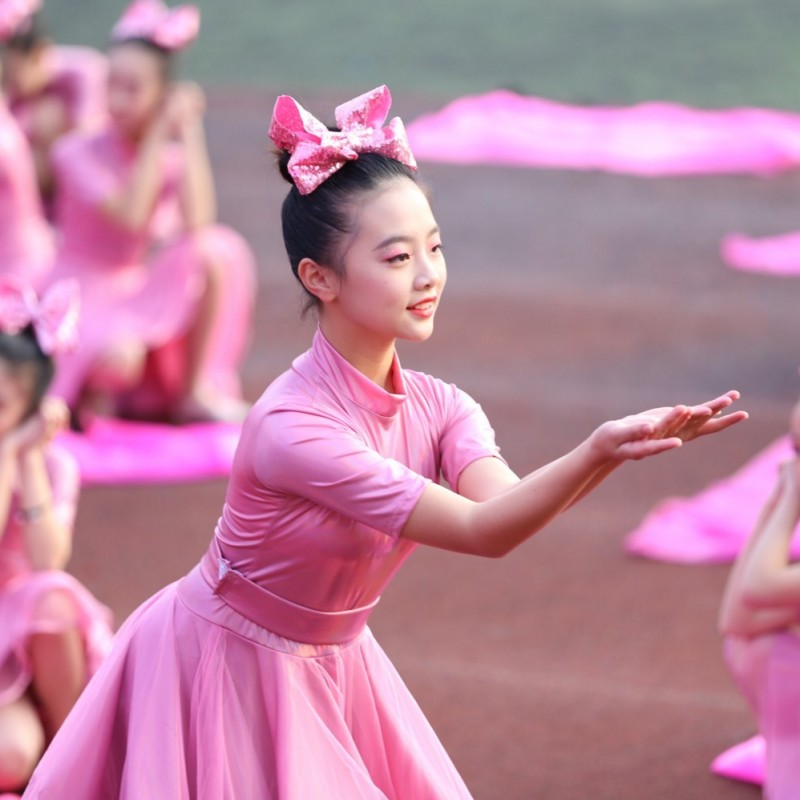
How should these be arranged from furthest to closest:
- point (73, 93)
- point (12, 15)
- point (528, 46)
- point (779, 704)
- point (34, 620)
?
point (528, 46)
point (73, 93)
point (12, 15)
point (34, 620)
point (779, 704)

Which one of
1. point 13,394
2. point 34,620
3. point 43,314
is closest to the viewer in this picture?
point 34,620

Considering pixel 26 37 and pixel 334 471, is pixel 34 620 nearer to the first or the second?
pixel 334 471

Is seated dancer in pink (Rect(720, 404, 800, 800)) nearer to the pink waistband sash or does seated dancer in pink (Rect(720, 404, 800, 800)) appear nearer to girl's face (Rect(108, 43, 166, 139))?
the pink waistband sash

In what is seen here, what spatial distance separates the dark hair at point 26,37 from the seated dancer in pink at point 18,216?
0.44m

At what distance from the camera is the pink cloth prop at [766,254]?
22.4 ft

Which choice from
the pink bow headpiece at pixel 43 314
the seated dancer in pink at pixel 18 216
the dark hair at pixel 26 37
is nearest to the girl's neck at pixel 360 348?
the pink bow headpiece at pixel 43 314

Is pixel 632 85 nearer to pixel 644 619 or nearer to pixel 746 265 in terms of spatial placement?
pixel 746 265

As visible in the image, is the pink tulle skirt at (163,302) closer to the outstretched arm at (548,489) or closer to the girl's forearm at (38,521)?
the girl's forearm at (38,521)

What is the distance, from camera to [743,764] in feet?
10.1

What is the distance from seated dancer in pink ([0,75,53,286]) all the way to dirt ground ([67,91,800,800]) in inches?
35.5

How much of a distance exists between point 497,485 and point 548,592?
215 cm

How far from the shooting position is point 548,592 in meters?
4.07

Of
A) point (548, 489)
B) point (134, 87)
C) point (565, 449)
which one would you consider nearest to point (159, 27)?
point (134, 87)

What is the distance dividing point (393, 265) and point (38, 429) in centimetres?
123
